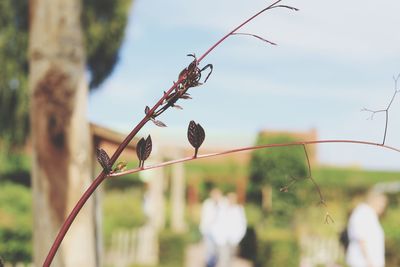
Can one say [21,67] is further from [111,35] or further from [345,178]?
[345,178]

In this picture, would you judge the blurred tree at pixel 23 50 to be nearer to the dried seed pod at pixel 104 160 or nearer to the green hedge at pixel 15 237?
the green hedge at pixel 15 237

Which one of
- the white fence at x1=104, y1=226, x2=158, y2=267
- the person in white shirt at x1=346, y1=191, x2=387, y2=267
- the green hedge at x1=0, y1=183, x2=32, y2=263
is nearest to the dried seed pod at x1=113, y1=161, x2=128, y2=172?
the person in white shirt at x1=346, y1=191, x2=387, y2=267

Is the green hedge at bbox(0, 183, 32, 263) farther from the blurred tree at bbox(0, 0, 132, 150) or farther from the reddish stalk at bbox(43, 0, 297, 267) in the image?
the reddish stalk at bbox(43, 0, 297, 267)

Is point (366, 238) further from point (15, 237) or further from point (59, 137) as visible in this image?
point (15, 237)

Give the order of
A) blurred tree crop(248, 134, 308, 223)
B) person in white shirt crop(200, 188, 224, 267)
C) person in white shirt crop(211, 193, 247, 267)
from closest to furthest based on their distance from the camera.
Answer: person in white shirt crop(211, 193, 247, 267) < person in white shirt crop(200, 188, 224, 267) < blurred tree crop(248, 134, 308, 223)

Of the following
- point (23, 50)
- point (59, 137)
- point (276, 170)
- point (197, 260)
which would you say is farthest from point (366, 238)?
point (276, 170)

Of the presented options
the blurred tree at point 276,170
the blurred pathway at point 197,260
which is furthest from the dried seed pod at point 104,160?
the blurred tree at point 276,170
